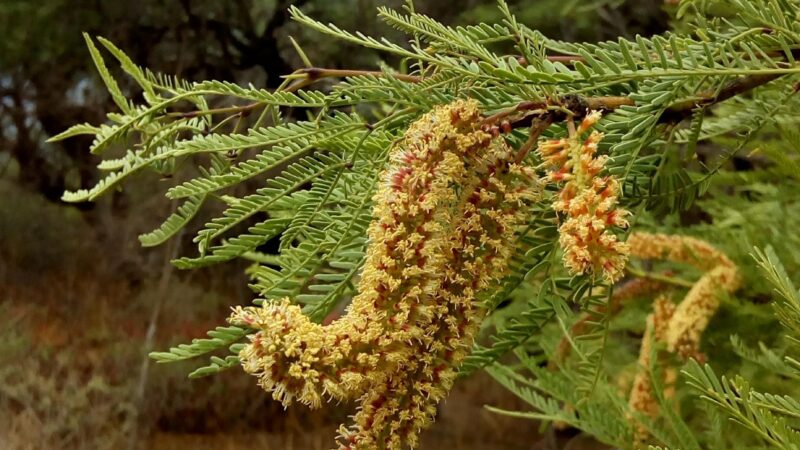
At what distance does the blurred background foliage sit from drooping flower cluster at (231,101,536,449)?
100 inches

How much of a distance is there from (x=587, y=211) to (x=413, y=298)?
0.23 ft

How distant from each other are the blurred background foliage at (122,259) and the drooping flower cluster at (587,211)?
2.58m

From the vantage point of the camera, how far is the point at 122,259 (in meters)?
3.57

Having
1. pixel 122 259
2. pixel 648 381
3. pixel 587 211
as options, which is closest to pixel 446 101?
pixel 587 211

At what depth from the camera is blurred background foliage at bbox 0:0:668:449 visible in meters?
2.95

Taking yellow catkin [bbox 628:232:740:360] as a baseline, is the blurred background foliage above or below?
below

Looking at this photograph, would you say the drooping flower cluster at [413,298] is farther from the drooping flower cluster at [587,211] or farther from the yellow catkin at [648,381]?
the yellow catkin at [648,381]

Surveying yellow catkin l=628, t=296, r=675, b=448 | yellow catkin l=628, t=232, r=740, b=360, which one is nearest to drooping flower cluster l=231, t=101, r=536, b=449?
yellow catkin l=628, t=296, r=675, b=448

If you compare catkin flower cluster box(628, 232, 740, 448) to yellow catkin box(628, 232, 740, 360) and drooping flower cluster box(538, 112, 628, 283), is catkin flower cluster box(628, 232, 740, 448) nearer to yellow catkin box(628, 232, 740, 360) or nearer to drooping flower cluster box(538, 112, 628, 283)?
yellow catkin box(628, 232, 740, 360)

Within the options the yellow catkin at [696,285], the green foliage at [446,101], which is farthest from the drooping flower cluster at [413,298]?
the yellow catkin at [696,285]

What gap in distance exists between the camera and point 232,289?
3662mm

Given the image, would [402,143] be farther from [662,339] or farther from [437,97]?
[662,339]

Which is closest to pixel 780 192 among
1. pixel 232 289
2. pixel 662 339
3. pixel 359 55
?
pixel 662 339

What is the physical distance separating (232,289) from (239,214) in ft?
10.9
